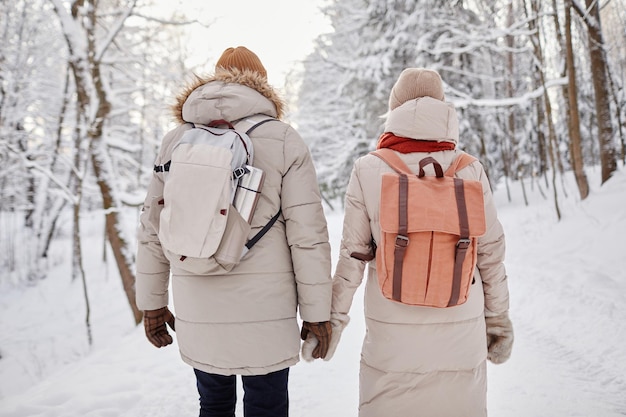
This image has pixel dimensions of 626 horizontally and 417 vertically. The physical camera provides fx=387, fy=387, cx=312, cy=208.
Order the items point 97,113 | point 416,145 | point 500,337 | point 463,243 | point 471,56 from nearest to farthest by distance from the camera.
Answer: point 463,243 < point 416,145 < point 500,337 < point 97,113 < point 471,56

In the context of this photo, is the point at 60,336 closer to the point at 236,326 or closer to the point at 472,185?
the point at 236,326

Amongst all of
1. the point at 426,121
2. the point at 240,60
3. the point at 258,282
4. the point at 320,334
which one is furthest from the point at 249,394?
the point at 240,60

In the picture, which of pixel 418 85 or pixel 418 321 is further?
pixel 418 85

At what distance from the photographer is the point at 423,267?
1.66 meters

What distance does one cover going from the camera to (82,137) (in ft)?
27.7

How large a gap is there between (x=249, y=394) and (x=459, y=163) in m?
1.46

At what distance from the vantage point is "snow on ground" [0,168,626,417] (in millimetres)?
2973

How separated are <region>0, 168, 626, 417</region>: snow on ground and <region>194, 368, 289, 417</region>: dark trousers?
1.24 meters

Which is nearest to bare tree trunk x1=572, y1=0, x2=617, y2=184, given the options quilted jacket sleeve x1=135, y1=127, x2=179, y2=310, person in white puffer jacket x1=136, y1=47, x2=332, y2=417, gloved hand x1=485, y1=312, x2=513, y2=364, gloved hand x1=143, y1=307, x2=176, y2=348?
gloved hand x1=485, y1=312, x2=513, y2=364

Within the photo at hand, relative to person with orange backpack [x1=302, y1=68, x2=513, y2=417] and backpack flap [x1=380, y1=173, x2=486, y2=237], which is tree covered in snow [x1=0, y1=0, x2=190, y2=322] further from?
backpack flap [x1=380, y1=173, x2=486, y2=237]

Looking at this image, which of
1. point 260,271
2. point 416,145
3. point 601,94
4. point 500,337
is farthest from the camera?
point 601,94

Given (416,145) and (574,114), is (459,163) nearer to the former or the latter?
(416,145)

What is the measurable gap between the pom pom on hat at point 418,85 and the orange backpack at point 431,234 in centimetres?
44

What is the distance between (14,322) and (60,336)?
1845 mm
